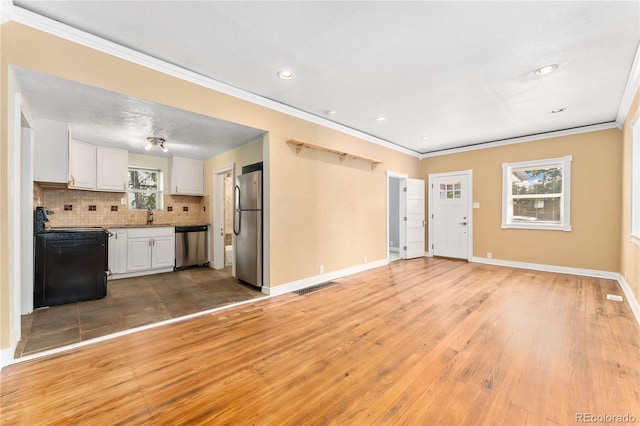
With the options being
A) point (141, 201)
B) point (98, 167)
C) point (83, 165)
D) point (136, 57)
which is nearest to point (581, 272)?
point (136, 57)

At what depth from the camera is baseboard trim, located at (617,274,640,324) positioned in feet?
9.54

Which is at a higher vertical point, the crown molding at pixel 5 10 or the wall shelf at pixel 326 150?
the crown molding at pixel 5 10

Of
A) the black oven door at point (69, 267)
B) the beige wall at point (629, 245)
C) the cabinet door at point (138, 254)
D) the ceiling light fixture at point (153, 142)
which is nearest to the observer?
the beige wall at point (629, 245)

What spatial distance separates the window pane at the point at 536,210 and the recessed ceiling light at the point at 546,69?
3366 millimetres

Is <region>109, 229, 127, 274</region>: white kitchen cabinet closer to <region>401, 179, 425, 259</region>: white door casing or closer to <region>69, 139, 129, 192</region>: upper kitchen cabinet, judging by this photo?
<region>69, 139, 129, 192</region>: upper kitchen cabinet

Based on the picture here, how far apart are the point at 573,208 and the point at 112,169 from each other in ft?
28.4

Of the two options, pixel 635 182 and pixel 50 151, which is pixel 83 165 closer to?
pixel 50 151

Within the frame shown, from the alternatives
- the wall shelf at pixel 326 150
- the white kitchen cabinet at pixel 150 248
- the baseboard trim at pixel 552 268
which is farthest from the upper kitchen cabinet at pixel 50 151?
the baseboard trim at pixel 552 268

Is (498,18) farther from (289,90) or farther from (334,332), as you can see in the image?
(334,332)

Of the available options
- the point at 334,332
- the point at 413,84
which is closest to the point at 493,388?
the point at 334,332

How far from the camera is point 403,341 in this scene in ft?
7.93

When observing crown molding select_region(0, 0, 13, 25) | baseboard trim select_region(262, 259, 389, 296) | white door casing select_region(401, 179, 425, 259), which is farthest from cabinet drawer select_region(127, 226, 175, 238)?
white door casing select_region(401, 179, 425, 259)

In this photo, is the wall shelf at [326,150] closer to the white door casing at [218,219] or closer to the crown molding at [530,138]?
the white door casing at [218,219]

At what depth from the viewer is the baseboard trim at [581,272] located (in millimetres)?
3161
